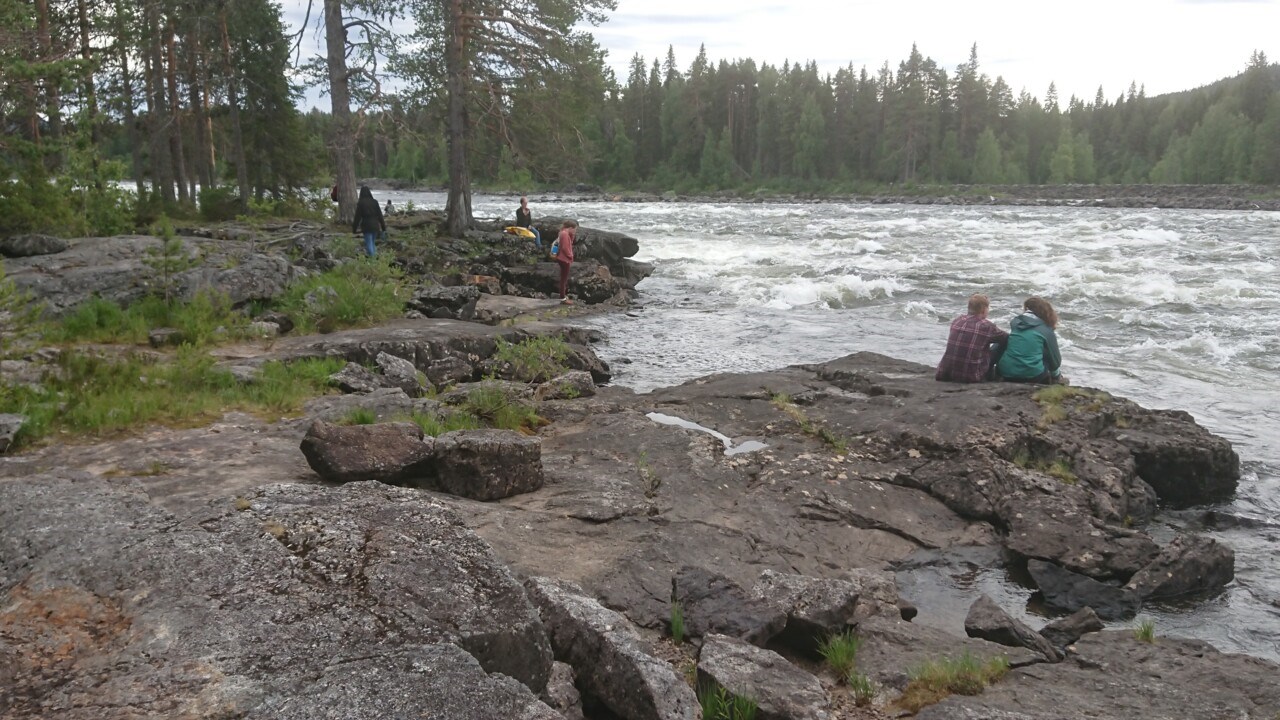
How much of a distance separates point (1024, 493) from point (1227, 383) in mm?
7293

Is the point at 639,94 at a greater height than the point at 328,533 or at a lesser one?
greater

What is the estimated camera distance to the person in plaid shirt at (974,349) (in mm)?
10219

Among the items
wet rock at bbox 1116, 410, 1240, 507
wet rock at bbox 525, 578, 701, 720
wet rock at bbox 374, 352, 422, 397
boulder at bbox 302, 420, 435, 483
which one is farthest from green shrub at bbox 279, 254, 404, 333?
wet rock at bbox 1116, 410, 1240, 507

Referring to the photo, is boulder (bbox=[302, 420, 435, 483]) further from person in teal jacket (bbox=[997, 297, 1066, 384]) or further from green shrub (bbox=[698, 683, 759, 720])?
person in teal jacket (bbox=[997, 297, 1066, 384])

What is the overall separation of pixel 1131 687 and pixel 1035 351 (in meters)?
6.17

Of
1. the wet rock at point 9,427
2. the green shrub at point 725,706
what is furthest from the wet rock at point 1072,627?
the wet rock at point 9,427

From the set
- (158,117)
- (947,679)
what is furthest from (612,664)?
(158,117)

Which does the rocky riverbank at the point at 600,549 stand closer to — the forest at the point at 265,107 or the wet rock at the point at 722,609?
the wet rock at the point at 722,609

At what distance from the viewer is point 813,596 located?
507 cm

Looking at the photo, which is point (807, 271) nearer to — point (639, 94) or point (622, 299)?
point (622, 299)

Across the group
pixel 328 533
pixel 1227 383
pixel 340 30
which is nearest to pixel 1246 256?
pixel 1227 383

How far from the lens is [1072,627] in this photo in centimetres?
541

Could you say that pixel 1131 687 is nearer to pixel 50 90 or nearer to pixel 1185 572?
pixel 1185 572

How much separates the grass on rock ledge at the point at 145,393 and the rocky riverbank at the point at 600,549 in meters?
0.28
